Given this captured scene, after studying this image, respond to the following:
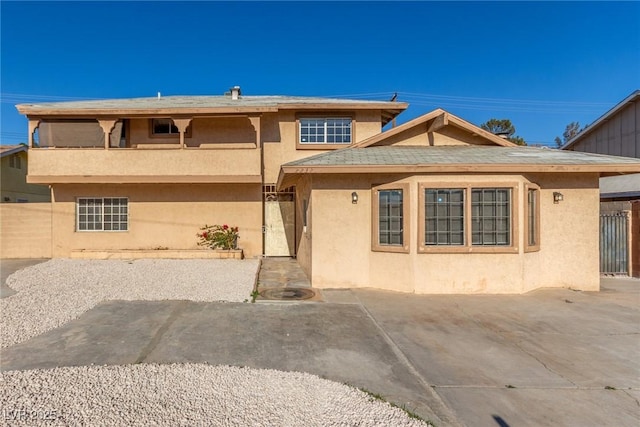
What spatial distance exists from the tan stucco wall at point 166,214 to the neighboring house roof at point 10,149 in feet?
27.2

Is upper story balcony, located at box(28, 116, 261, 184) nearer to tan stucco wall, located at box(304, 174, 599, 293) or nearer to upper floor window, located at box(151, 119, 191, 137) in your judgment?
upper floor window, located at box(151, 119, 191, 137)

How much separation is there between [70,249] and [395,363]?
13.8 metres

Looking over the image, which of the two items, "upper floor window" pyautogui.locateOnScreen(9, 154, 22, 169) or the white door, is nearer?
the white door

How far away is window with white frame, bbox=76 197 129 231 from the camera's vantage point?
44.3ft

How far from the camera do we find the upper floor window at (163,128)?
1383 centimetres

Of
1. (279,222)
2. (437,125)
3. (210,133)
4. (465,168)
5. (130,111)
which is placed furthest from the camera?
(279,222)

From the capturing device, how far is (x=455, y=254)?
828 centimetres

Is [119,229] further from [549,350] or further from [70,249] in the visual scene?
[549,350]

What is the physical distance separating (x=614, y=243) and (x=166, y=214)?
15.4 metres

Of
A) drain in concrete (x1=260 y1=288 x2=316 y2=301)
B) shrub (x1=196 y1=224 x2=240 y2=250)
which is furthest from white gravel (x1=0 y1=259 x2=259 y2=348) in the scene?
shrub (x1=196 y1=224 x2=240 y2=250)

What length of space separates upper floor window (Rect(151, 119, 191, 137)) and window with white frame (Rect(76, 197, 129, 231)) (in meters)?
2.99

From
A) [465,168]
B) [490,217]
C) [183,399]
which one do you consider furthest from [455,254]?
[183,399]

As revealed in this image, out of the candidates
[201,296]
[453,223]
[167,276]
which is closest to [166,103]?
[167,276]

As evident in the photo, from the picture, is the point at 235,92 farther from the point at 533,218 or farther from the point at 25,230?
the point at 533,218
